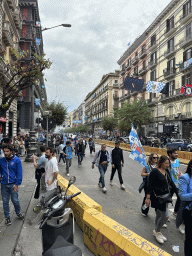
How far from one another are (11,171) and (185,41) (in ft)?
94.0

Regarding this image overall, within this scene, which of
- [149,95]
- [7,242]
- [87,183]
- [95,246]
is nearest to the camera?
[95,246]

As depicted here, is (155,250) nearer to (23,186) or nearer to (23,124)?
(23,186)

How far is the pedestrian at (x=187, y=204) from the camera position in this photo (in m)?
2.83

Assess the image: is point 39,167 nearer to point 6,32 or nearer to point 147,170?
point 147,170

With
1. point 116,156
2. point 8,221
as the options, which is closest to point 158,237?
point 8,221

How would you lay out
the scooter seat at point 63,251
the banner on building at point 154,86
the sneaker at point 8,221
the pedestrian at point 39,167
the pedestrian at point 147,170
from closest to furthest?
the scooter seat at point 63,251
the sneaker at point 8,221
the pedestrian at point 147,170
the pedestrian at point 39,167
the banner on building at point 154,86

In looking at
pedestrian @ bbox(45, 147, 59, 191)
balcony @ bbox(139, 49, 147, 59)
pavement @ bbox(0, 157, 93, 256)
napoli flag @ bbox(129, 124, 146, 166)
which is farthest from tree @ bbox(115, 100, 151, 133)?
pavement @ bbox(0, 157, 93, 256)

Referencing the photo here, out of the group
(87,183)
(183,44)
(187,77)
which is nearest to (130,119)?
(187,77)

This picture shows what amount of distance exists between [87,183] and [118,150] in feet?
6.15

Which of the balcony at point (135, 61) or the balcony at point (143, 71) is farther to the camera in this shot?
the balcony at point (135, 61)

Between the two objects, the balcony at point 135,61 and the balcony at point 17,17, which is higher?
the balcony at point 135,61

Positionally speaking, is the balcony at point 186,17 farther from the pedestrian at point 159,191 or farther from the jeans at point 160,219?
the jeans at point 160,219

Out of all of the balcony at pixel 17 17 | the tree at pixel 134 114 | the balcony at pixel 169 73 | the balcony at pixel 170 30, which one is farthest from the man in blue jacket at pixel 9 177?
the balcony at pixel 170 30

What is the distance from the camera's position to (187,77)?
26.3 meters
